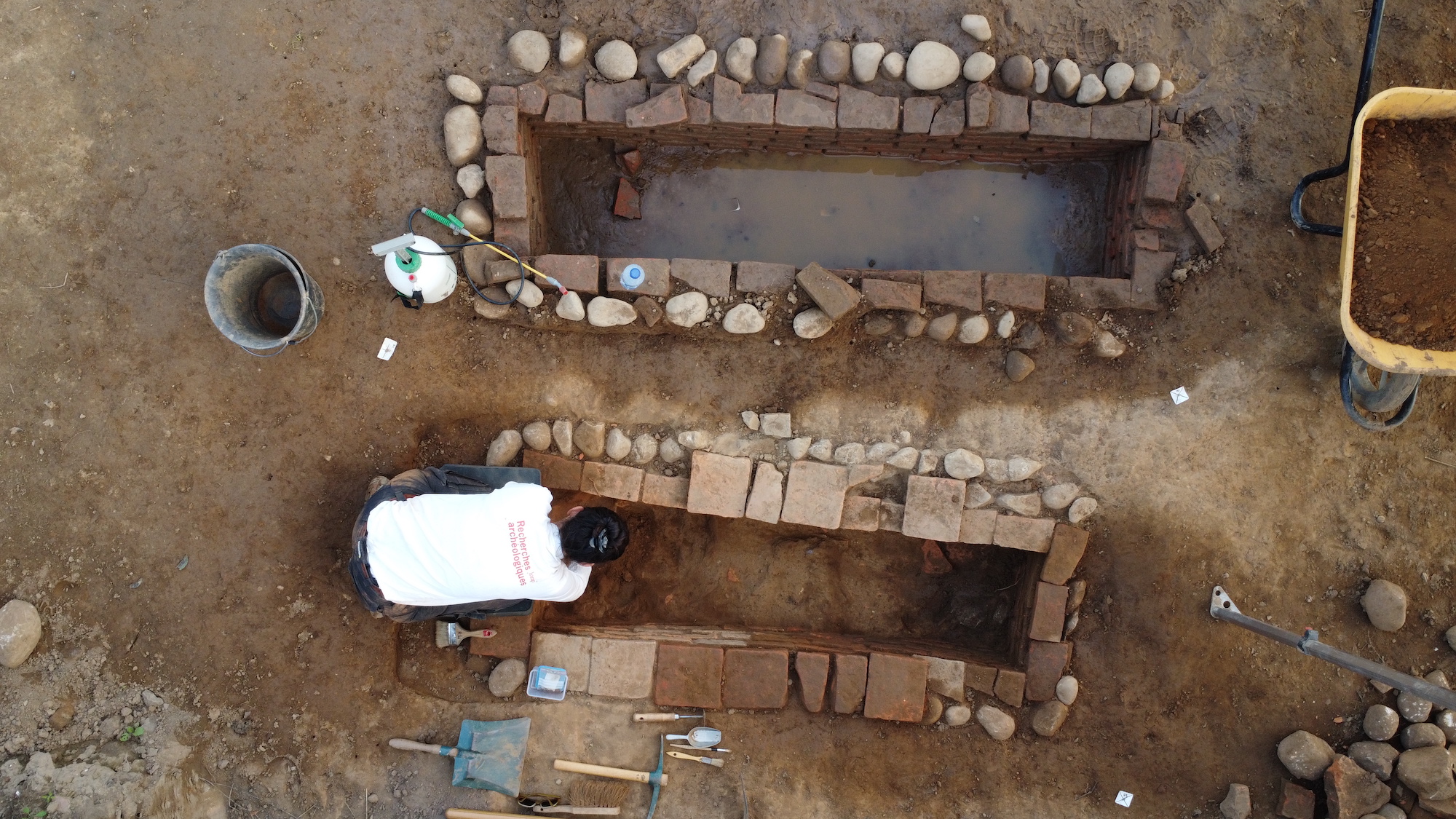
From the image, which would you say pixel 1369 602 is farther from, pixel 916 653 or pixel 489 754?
pixel 489 754

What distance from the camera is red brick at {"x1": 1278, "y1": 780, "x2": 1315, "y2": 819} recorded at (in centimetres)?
407

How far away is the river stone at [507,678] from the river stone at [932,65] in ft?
12.7

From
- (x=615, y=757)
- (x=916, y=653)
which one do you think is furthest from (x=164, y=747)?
(x=916, y=653)

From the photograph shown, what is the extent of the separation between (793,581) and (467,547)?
219cm

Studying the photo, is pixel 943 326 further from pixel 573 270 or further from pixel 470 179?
pixel 470 179

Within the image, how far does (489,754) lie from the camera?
13.7 ft

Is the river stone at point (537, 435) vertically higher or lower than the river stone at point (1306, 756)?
higher

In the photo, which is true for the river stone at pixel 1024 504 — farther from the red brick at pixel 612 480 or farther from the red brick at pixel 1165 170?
the red brick at pixel 612 480

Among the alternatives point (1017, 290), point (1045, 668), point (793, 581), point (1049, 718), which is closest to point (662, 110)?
point (1017, 290)

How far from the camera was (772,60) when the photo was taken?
423 cm

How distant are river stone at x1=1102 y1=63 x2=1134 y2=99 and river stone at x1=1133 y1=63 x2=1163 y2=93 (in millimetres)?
30

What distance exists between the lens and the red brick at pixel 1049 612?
4.26 meters

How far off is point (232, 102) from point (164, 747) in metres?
3.40

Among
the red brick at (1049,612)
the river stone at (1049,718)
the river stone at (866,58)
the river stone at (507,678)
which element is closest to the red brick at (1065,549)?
the red brick at (1049,612)
